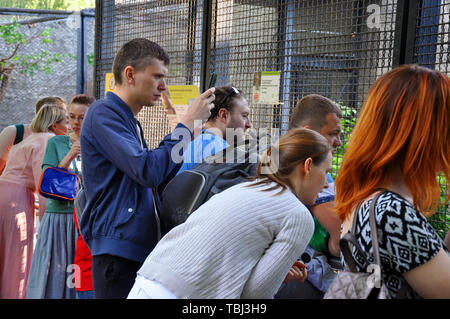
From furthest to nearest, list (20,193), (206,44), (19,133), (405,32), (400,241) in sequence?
1. (19,133)
2. (20,193)
3. (206,44)
4. (405,32)
5. (400,241)

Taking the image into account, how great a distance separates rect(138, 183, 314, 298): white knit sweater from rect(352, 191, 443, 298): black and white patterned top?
429mm

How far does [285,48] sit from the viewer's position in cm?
346

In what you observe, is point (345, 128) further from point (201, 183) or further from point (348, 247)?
point (348, 247)

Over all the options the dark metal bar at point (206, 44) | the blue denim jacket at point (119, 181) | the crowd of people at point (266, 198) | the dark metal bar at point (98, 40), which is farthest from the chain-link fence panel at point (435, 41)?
the dark metal bar at point (98, 40)

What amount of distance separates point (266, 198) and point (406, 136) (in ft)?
1.81

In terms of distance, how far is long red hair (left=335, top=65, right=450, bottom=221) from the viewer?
160cm

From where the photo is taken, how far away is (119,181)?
2502 mm

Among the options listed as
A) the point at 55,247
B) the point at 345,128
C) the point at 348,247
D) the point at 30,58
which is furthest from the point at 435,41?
the point at 30,58

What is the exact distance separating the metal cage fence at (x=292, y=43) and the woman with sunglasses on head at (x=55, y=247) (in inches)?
35.3

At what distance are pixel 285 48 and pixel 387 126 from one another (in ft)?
6.32

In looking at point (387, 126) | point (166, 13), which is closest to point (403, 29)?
point (387, 126)

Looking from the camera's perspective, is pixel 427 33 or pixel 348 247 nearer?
pixel 348 247
